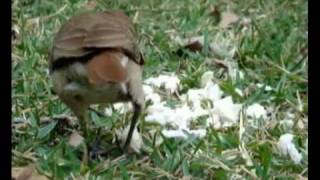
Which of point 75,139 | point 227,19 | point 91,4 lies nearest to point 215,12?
point 227,19

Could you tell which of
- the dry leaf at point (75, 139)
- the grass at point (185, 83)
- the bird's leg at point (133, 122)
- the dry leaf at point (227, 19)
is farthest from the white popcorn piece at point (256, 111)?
the dry leaf at point (227, 19)

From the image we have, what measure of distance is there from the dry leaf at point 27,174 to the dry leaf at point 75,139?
0.43m

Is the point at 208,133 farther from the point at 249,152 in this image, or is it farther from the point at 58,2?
the point at 58,2

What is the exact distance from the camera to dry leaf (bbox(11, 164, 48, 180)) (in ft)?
12.6

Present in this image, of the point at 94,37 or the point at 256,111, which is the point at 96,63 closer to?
the point at 94,37

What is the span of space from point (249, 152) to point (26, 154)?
3.25 ft

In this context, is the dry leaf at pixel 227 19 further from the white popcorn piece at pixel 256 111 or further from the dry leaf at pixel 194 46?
the white popcorn piece at pixel 256 111

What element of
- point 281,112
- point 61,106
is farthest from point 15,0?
point 281,112

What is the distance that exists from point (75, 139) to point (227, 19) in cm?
234

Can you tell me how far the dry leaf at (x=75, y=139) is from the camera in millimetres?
4330

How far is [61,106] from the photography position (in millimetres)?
4738

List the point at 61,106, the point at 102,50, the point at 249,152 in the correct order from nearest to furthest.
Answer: the point at 102,50 → the point at 249,152 → the point at 61,106

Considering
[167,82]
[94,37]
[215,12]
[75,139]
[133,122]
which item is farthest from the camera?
[215,12]

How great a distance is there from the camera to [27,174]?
3.85 metres
